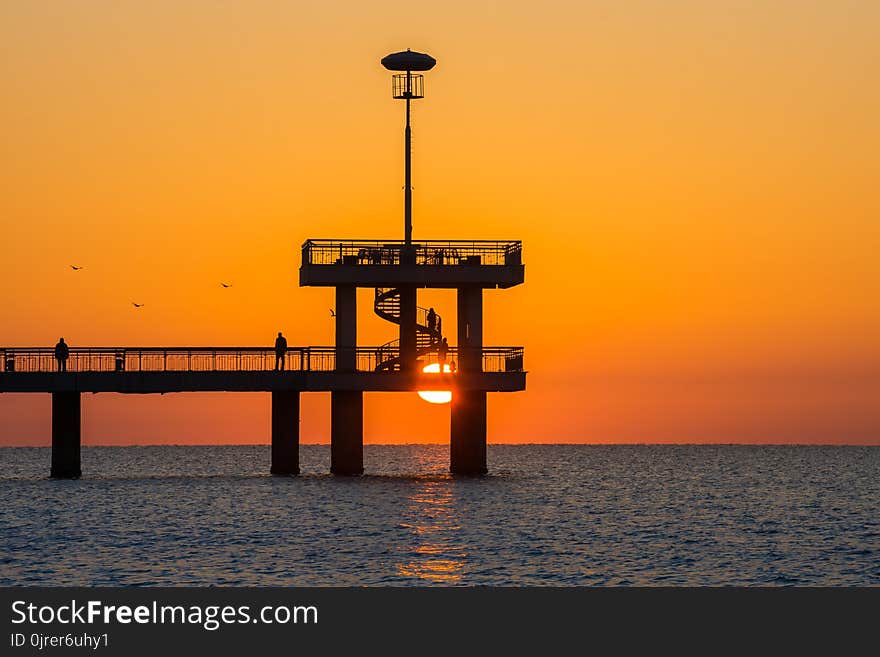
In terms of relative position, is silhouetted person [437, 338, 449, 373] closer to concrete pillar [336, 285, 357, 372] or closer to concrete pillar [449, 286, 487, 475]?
concrete pillar [449, 286, 487, 475]

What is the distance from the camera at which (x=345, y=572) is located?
54.0 meters

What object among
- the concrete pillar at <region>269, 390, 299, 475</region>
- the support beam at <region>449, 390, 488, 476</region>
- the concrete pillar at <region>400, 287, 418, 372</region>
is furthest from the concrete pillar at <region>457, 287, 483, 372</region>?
the concrete pillar at <region>269, 390, 299, 475</region>

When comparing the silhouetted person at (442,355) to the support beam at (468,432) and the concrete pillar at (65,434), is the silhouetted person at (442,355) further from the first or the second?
the concrete pillar at (65,434)

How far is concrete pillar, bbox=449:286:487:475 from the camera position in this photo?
90.8 m

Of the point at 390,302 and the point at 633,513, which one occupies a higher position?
the point at 390,302

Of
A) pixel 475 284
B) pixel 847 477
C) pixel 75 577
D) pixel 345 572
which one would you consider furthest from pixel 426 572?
pixel 847 477

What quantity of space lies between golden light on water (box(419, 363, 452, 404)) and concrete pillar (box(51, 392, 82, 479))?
17436 mm

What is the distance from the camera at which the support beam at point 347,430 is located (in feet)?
299

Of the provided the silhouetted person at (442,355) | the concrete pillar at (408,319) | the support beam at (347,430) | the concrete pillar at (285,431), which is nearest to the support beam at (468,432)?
the silhouetted person at (442,355)

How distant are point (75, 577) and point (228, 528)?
15823 millimetres

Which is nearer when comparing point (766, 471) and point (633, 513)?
point (633, 513)
